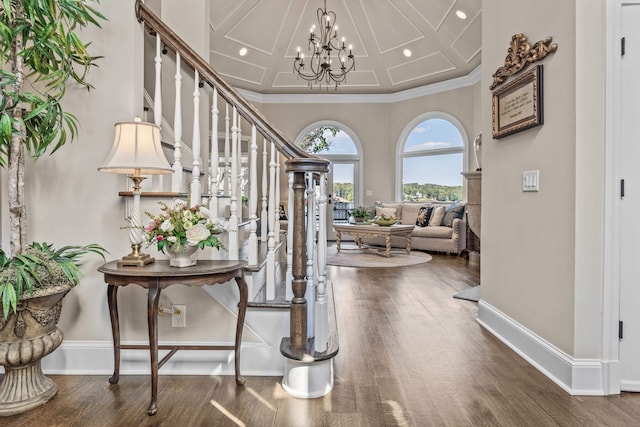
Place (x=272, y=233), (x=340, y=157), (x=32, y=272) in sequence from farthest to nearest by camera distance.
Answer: (x=340, y=157) < (x=272, y=233) < (x=32, y=272)

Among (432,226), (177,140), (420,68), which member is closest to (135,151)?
(177,140)

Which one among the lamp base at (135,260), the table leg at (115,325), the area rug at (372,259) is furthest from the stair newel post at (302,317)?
the area rug at (372,259)

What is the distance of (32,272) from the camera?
165 cm

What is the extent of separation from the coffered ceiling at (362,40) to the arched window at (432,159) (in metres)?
0.95

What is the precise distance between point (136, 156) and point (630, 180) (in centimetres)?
248

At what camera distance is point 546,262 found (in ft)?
7.22

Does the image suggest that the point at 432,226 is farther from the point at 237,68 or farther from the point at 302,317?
the point at 302,317

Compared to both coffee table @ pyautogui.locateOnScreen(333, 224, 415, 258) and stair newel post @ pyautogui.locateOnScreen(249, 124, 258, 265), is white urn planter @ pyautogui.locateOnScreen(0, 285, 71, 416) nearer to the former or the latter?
stair newel post @ pyautogui.locateOnScreen(249, 124, 258, 265)

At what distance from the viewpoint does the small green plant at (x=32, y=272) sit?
1.54 meters

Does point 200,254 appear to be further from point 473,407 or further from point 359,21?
point 359,21

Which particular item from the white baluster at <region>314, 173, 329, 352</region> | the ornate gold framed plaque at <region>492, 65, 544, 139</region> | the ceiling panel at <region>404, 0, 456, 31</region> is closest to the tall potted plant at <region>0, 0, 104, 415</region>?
the white baluster at <region>314, 173, 329, 352</region>

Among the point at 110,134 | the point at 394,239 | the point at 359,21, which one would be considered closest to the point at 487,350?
the point at 110,134

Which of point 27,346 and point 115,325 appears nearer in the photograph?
point 27,346

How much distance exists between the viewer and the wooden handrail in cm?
212
